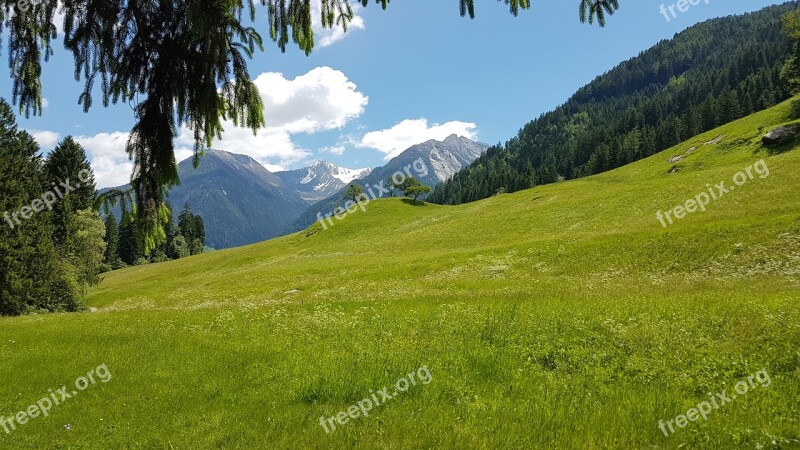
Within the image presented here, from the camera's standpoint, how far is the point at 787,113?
83188 millimetres

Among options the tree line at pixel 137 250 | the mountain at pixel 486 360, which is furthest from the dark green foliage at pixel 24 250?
the tree line at pixel 137 250

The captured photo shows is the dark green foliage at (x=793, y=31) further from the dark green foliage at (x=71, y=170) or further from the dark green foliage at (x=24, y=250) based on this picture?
the dark green foliage at (x=71, y=170)

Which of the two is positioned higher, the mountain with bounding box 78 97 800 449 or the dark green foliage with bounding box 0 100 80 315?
the dark green foliage with bounding box 0 100 80 315

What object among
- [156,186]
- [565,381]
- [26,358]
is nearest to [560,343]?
[565,381]

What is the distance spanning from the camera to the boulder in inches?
2288

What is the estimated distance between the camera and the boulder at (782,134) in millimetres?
58125

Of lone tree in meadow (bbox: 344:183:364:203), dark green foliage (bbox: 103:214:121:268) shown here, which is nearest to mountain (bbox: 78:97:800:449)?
lone tree in meadow (bbox: 344:183:364:203)

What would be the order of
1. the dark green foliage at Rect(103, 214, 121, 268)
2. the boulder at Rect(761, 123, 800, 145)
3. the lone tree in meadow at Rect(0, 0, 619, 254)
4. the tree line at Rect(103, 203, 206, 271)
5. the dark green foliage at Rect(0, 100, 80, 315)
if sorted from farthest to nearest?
1. the tree line at Rect(103, 203, 206, 271)
2. the dark green foliage at Rect(103, 214, 121, 268)
3. the boulder at Rect(761, 123, 800, 145)
4. the dark green foliage at Rect(0, 100, 80, 315)
5. the lone tree in meadow at Rect(0, 0, 619, 254)

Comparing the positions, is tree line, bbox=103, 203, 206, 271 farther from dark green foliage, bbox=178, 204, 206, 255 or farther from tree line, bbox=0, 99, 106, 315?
tree line, bbox=0, 99, 106, 315

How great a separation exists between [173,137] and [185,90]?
2.84ft

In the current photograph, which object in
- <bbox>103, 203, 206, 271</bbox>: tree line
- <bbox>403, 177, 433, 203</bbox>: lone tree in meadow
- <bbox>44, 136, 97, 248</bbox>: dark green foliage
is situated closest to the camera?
<bbox>44, 136, 97, 248</bbox>: dark green foliage

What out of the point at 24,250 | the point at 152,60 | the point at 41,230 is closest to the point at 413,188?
the point at 41,230

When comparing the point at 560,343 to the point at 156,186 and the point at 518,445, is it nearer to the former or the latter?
the point at 518,445

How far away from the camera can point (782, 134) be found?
195 ft
